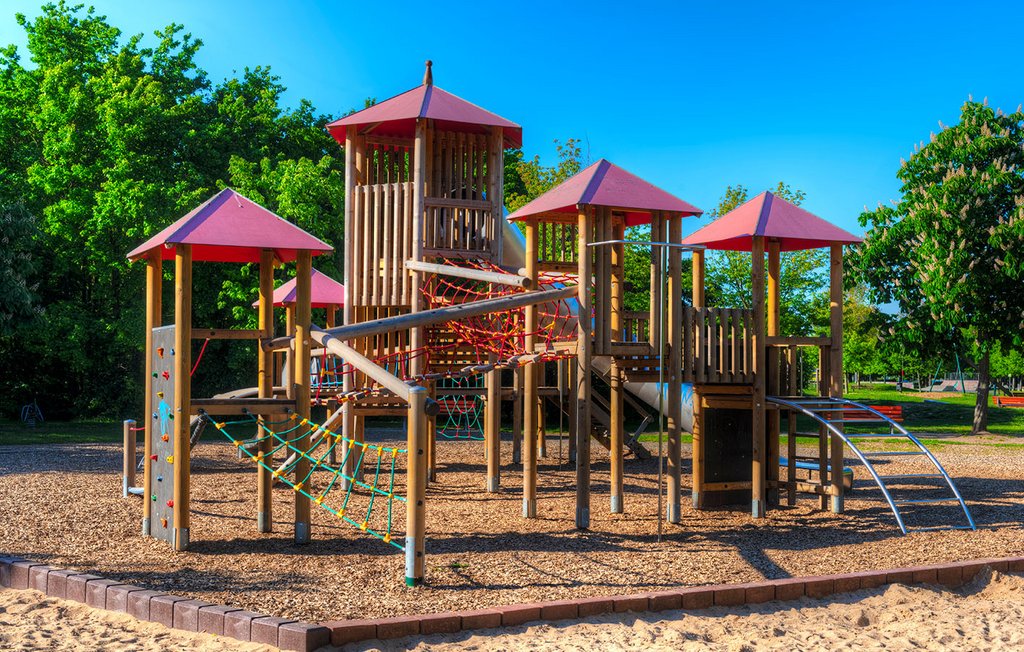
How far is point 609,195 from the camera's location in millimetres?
10992

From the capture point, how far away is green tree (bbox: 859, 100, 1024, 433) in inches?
1008

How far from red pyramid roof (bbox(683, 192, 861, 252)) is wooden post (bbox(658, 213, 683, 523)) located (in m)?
1.24

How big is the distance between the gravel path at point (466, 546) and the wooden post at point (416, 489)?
0.18 meters

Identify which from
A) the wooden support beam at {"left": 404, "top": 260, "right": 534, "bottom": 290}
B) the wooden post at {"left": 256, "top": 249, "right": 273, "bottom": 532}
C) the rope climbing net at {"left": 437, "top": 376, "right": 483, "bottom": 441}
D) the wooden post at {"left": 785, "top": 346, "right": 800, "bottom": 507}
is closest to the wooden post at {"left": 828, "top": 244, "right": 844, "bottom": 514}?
Result: the wooden post at {"left": 785, "top": 346, "right": 800, "bottom": 507}

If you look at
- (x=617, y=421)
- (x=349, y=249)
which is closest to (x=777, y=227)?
(x=617, y=421)

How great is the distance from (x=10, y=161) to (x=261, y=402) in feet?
90.3

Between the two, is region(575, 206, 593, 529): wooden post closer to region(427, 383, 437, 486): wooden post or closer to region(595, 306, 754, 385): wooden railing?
region(595, 306, 754, 385): wooden railing

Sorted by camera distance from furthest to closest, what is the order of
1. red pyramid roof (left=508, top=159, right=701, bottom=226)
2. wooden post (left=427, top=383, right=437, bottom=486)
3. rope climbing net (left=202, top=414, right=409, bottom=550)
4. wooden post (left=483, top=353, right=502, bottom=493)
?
wooden post (left=427, top=383, right=437, bottom=486) < wooden post (left=483, top=353, right=502, bottom=493) < red pyramid roof (left=508, top=159, right=701, bottom=226) < rope climbing net (left=202, top=414, right=409, bottom=550)

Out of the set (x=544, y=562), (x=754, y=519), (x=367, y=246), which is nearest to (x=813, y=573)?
(x=544, y=562)

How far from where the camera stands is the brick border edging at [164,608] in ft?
19.8

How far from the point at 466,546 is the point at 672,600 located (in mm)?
2766

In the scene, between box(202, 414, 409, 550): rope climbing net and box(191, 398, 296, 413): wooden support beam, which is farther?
box(191, 398, 296, 413): wooden support beam

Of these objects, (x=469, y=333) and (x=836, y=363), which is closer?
(x=836, y=363)

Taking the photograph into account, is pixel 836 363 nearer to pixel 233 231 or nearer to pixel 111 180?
pixel 233 231
